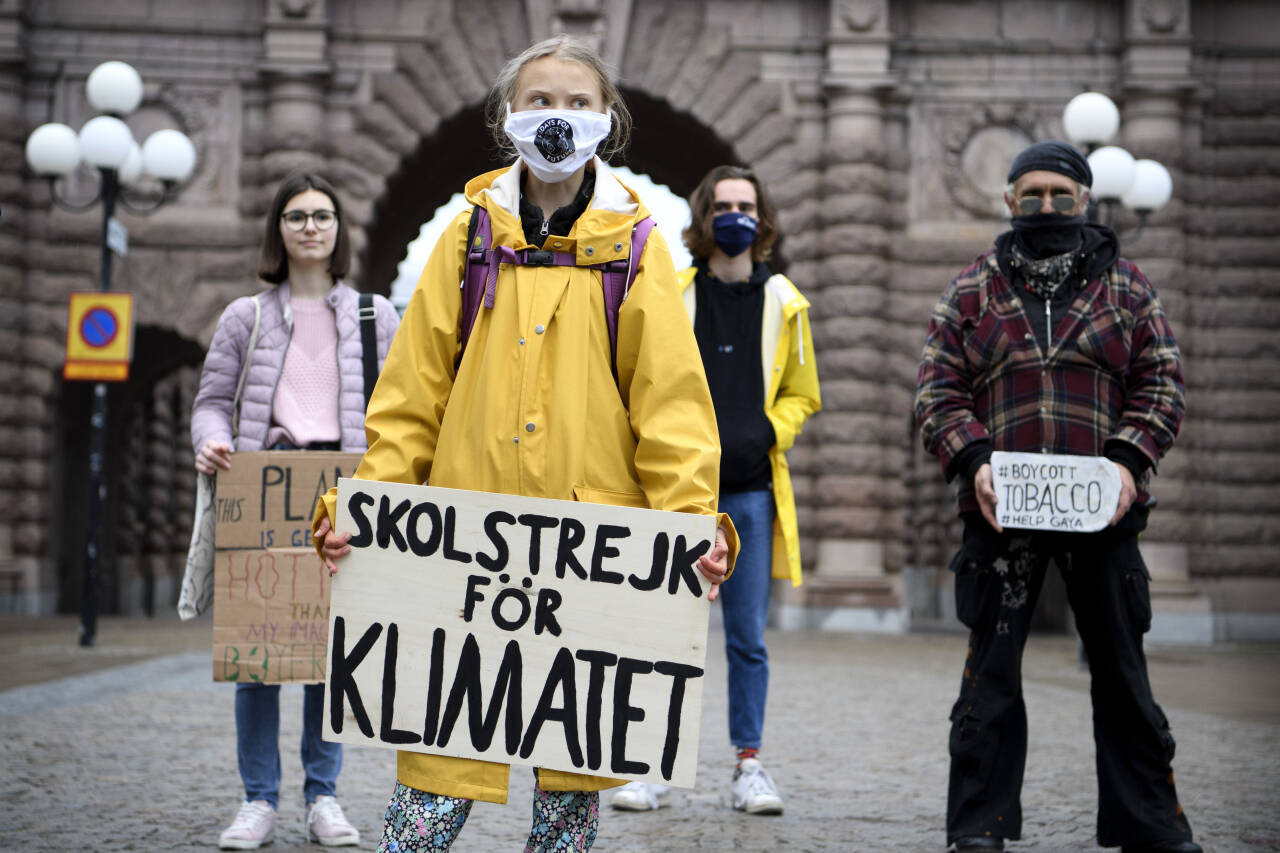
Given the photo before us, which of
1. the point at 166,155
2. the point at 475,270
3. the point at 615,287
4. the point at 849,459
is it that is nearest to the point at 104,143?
the point at 166,155

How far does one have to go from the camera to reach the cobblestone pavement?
490cm

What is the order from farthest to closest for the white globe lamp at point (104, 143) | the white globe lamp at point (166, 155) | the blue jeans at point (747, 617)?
the white globe lamp at point (166, 155) → the white globe lamp at point (104, 143) → the blue jeans at point (747, 617)

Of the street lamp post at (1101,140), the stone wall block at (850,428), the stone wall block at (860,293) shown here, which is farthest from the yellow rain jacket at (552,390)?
the stone wall block at (860,293)

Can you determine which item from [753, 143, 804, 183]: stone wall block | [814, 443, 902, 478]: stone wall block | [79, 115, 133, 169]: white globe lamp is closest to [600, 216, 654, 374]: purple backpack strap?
[79, 115, 133, 169]: white globe lamp

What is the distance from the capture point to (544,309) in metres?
3.27

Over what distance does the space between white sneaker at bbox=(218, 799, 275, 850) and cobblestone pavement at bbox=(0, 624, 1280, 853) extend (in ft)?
0.26

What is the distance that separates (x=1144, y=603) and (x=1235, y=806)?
5.43 feet

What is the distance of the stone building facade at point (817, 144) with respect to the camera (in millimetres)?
17188

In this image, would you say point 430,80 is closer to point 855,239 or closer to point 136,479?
point 855,239

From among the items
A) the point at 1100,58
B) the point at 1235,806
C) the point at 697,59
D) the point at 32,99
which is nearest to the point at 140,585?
the point at 32,99

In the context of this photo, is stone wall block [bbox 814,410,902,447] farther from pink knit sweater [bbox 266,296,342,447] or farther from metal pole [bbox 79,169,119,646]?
pink knit sweater [bbox 266,296,342,447]

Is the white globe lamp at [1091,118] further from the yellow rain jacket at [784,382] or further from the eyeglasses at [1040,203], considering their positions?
the eyeglasses at [1040,203]

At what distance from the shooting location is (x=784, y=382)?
5.72m

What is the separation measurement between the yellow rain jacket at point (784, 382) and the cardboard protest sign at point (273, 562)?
1573 mm
